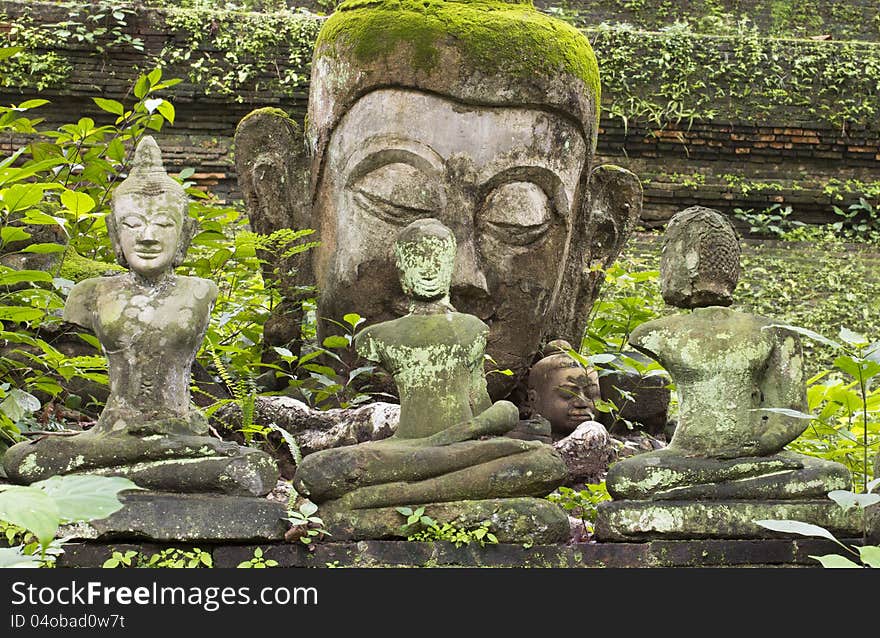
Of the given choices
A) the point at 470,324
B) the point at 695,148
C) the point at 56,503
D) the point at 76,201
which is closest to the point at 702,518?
the point at 470,324

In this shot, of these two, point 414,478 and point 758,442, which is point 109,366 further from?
point 758,442

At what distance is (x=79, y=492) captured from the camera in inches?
87.1

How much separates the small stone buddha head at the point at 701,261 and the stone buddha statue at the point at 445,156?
1154 millimetres

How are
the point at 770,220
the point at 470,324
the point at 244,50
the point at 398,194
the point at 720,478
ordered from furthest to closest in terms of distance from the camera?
the point at 770,220 < the point at 244,50 < the point at 398,194 < the point at 470,324 < the point at 720,478

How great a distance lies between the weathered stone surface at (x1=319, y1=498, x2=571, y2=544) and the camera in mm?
4082

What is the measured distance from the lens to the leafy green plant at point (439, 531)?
405 cm

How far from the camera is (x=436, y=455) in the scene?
417 cm

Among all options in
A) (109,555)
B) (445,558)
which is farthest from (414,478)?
(109,555)

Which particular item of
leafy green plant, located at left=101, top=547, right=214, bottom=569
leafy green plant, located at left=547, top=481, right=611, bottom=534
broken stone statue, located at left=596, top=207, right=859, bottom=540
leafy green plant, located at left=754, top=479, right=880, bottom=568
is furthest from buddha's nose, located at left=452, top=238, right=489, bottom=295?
leafy green plant, located at left=754, top=479, right=880, bottom=568

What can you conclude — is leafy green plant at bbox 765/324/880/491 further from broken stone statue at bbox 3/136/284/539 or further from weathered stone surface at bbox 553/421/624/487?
broken stone statue at bbox 3/136/284/539

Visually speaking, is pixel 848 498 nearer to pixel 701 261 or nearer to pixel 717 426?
pixel 717 426

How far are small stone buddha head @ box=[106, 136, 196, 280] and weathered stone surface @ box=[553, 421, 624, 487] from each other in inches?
71.5

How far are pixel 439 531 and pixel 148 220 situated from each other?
1373 millimetres

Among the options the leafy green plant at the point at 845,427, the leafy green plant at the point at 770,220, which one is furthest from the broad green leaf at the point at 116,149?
the leafy green plant at the point at 770,220
